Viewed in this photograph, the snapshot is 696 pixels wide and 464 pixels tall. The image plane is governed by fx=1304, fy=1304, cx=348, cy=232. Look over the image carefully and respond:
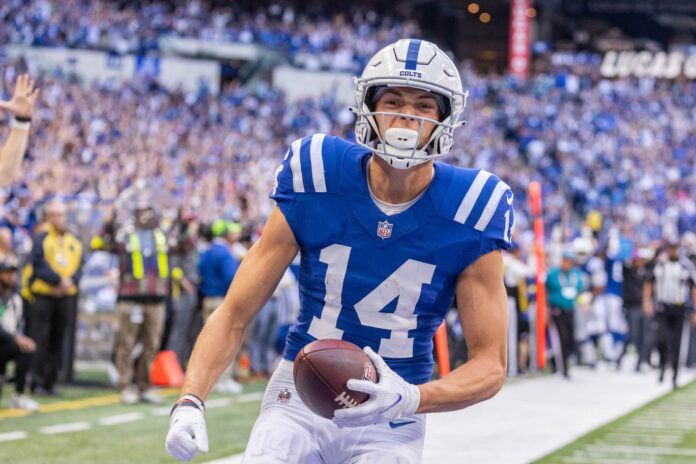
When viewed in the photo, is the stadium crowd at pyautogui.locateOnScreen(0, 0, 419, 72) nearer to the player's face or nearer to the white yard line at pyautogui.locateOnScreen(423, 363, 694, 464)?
the white yard line at pyautogui.locateOnScreen(423, 363, 694, 464)

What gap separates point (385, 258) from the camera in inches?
138

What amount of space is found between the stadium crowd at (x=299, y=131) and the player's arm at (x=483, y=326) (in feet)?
42.7

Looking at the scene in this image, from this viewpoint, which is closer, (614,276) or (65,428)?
(65,428)

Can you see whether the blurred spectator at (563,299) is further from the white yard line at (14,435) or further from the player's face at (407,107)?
the player's face at (407,107)

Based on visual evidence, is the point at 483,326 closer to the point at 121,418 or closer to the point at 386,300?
the point at 386,300

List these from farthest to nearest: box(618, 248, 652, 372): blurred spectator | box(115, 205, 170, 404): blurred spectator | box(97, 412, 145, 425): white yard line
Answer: box(618, 248, 652, 372): blurred spectator → box(115, 205, 170, 404): blurred spectator → box(97, 412, 145, 425): white yard line

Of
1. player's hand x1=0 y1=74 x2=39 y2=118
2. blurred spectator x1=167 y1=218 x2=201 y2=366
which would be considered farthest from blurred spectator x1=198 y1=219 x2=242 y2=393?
player's hand x1=0 y1=74 x2=39 y2=118

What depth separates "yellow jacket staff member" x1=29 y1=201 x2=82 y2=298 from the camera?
11.6m

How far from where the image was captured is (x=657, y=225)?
30.8 meters

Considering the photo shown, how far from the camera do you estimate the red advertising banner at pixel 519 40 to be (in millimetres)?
42062

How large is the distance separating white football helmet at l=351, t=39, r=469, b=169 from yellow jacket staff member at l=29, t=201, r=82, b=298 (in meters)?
8.39

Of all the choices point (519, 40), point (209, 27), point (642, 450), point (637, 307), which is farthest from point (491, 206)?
point (519, 40)

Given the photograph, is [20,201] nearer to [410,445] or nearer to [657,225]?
[410,445]

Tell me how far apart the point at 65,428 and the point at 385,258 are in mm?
6596
